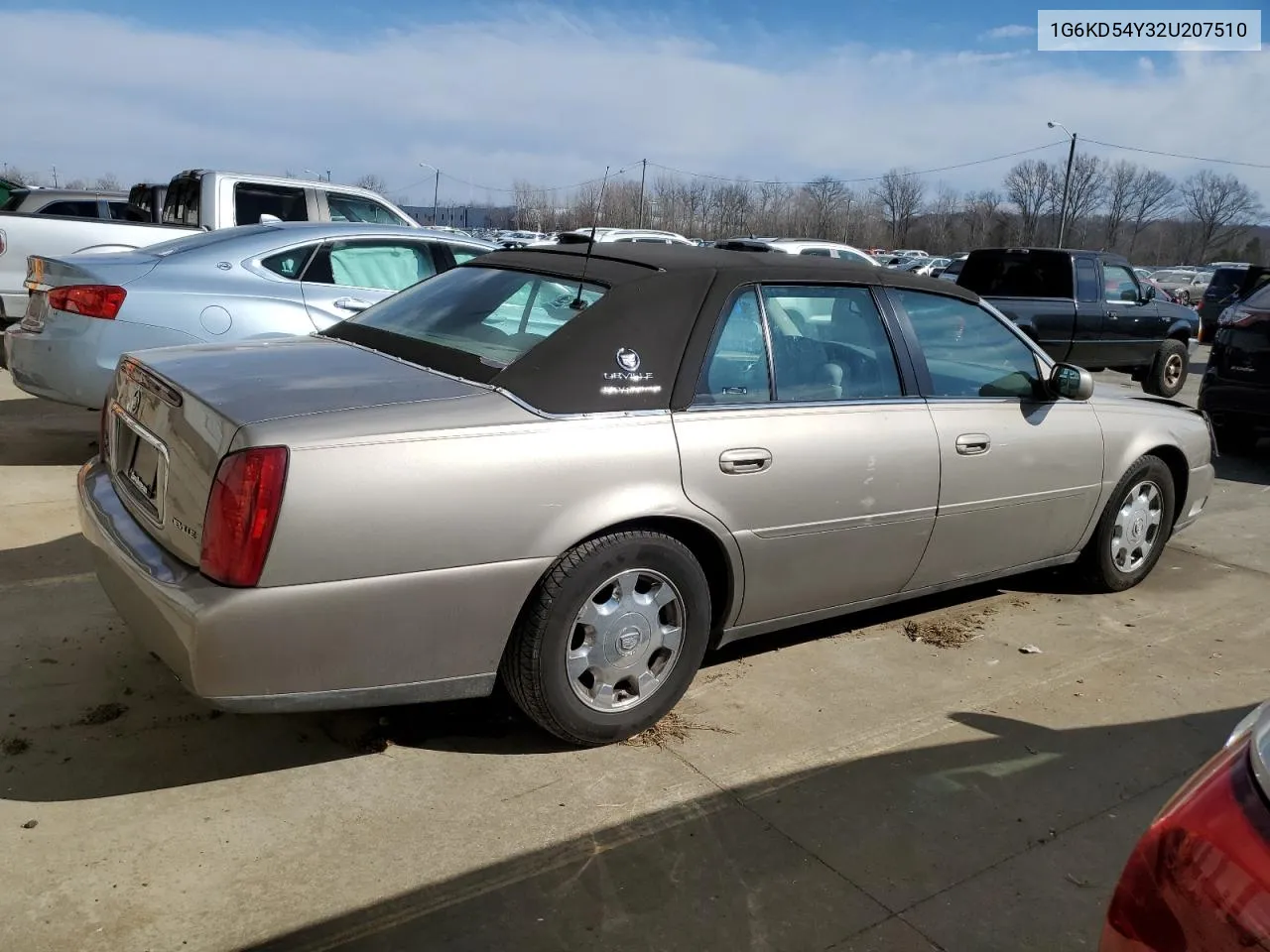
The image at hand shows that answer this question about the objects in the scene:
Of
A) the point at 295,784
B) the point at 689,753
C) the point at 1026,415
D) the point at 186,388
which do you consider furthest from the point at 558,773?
the point at 1026,415

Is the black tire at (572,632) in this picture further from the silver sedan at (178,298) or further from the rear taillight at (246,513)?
the silver sedan at (178,298)

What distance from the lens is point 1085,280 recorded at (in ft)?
39.0

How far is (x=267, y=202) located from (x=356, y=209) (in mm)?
851

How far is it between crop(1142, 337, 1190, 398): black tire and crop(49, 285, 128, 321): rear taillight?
1174 cm

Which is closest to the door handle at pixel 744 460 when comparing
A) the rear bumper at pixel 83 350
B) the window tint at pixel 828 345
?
the window tint at pixel 828 345

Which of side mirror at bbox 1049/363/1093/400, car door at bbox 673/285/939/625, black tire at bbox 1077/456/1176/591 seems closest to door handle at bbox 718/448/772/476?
car door at bbox 673/285/939/625

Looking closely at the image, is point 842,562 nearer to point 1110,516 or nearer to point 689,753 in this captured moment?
point 689,753

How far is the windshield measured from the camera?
3.40 meters

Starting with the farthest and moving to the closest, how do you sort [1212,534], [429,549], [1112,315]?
[1112,315] < [1212,534] < [429,549]

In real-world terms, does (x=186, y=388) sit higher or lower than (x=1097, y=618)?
higher

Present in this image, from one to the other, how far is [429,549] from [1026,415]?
2771mm

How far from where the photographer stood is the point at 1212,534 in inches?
251

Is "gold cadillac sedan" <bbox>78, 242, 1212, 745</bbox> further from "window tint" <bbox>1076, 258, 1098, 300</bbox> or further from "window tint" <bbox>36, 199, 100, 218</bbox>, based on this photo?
"window tint" <bbox>36, 199, 100, 218</bbox>

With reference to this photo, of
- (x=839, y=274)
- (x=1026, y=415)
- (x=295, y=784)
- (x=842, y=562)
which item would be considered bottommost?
(x=295, y=784)
